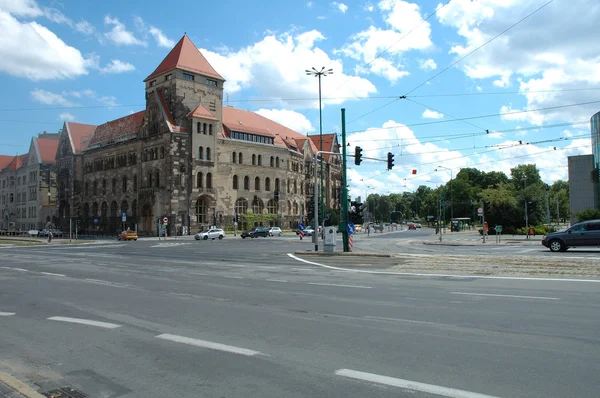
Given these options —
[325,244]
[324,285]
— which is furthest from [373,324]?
[325,244]

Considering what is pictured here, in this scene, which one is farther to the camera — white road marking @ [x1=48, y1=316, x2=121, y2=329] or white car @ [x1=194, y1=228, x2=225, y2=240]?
white car @ [x1=194, y1=228, x2=225, y2=240]

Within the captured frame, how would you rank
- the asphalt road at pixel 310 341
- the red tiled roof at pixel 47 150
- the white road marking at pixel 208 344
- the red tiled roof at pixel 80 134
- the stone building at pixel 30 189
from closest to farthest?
the asphalt road at pixel 310 341
the white road marking at pixel 208 344
the red tiled roof at pixel 80 134
the stone building at pixel 30 189
the red tiled roof at pixel 47 150

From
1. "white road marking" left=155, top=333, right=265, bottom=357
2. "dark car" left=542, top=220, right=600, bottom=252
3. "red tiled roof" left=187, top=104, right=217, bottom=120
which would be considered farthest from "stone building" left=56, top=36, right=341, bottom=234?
"white road marking" left=155, top=333, right=265, bottom=357

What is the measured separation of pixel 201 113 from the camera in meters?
67.8

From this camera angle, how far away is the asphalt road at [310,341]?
485cm

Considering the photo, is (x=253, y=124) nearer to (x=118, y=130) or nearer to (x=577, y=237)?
(x=118, y=130)

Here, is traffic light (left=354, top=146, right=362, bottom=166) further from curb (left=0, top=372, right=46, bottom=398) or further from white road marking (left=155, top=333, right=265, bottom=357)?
curb (left=0, top=372, right=46, bottom=398)

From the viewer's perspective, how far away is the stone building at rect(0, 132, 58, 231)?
9194 cm

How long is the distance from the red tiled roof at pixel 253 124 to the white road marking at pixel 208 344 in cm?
6858

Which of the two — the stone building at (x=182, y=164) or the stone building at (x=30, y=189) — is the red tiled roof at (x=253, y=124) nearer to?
the stone building at (x=182, y=164)

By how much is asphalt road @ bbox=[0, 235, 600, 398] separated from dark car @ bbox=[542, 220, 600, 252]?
44.1 feet

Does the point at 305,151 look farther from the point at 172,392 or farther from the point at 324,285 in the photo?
the point at 172,392

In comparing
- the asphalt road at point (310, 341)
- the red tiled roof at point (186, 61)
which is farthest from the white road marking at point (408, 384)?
the red tiled roof at point (186, 61)

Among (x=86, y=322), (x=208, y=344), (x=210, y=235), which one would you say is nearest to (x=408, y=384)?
(x=208, y=344)
